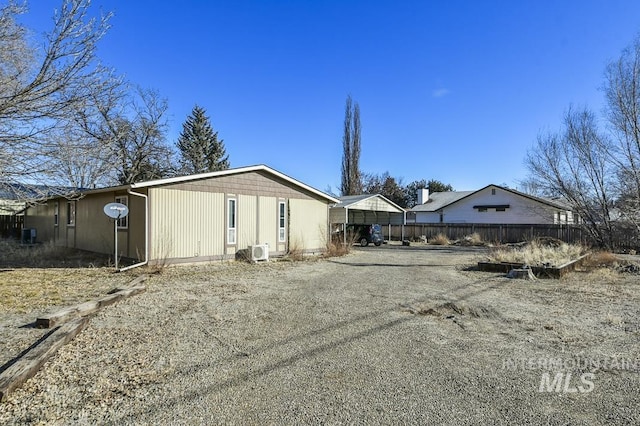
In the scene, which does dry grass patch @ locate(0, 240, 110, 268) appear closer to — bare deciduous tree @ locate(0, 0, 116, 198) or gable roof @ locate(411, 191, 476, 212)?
bare deciduous tree @ locate(0, 0, 116, 198)

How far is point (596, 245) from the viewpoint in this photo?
59.8 feet

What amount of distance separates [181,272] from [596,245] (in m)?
19.0

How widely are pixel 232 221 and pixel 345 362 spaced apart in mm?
9848

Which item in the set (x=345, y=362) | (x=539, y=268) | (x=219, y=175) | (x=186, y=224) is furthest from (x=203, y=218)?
(x=539, y=268)

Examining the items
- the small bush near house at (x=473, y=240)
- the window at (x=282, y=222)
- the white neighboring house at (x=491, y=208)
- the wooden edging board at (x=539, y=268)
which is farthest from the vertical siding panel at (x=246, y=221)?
the white neighboring house at (x=491, y=208)

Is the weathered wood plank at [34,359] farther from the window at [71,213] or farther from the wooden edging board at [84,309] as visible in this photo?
the window at [71,213]

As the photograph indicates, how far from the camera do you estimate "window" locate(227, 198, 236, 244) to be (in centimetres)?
1298

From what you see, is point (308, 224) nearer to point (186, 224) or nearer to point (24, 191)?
point (186, 224)

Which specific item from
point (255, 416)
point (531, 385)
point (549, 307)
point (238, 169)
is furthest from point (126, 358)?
point (238, 169)

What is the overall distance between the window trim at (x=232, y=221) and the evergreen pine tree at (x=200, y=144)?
22.4 m

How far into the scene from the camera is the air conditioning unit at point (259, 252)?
1295 cm

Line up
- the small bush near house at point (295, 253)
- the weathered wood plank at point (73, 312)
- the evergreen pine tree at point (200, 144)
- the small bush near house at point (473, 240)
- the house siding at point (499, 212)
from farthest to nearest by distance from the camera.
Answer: the evergreen pine tree at point (200, 144) → the house siding at point (499, 212) → the small bush near house at point (473, 240) → the small bush near house at point (295, 253) → the weathered wood plank at point (73, 312)

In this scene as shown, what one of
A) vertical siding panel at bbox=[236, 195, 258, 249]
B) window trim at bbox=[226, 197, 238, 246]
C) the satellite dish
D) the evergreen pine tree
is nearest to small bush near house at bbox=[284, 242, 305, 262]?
vertical siding panel at bbox=[236, 195, 258, 249]

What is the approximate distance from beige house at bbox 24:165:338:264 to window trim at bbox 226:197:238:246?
0.03m
